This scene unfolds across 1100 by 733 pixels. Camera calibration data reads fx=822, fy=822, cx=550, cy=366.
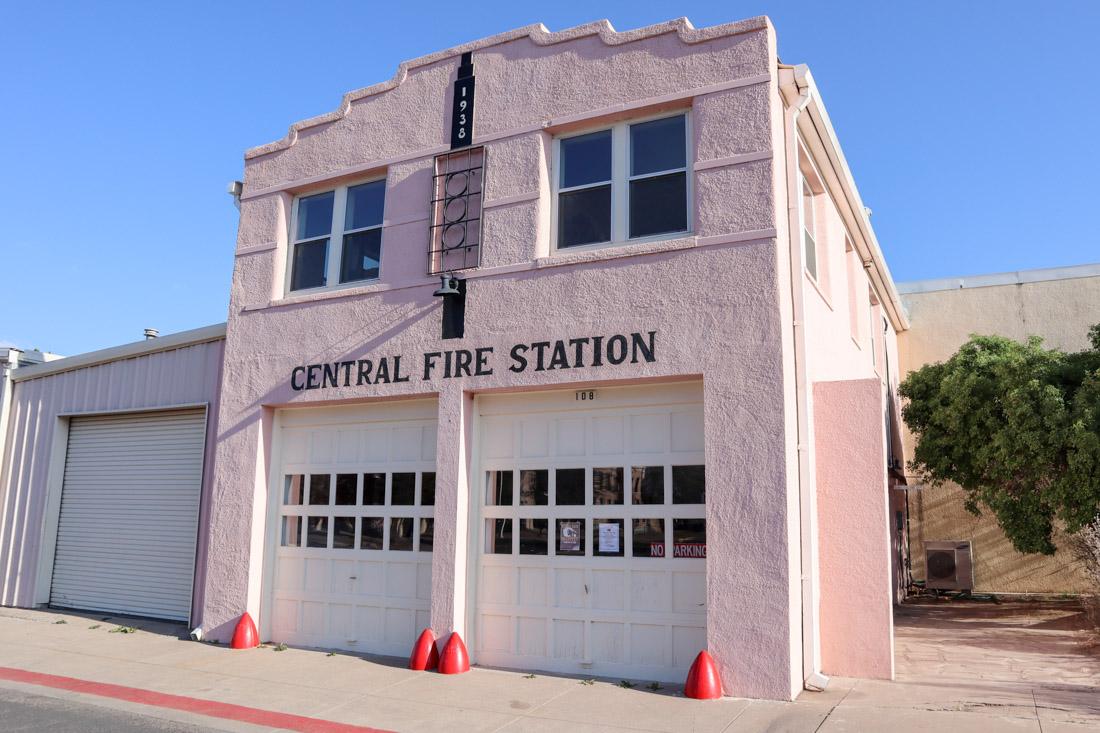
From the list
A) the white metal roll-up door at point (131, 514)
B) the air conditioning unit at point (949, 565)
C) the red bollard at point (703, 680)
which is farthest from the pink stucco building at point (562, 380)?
the air conditioning unit at point (949, 565)

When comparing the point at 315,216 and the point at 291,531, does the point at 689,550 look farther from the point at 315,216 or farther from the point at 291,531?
the point at 315,216

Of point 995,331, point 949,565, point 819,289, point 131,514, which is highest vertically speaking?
point 995,331

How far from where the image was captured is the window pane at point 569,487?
857cm

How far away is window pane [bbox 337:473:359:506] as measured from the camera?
32.5 feet

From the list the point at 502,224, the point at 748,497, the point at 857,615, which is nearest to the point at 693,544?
the point at 748,497

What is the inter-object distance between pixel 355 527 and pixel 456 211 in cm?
393

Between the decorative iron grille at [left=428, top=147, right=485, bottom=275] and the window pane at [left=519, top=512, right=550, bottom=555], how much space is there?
293 centimetres

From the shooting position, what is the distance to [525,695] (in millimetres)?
7477

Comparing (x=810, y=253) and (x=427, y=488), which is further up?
(x=810, y=253)

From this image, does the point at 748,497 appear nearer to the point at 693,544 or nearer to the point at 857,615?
the point at 693,544

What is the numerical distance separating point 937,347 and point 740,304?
11.4m

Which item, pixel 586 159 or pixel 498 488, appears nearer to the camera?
pixel 498 488

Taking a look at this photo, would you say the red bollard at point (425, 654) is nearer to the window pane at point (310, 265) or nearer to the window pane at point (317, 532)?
the window pane at point (317, 532)

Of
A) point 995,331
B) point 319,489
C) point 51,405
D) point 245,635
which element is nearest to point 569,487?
point 319,489
